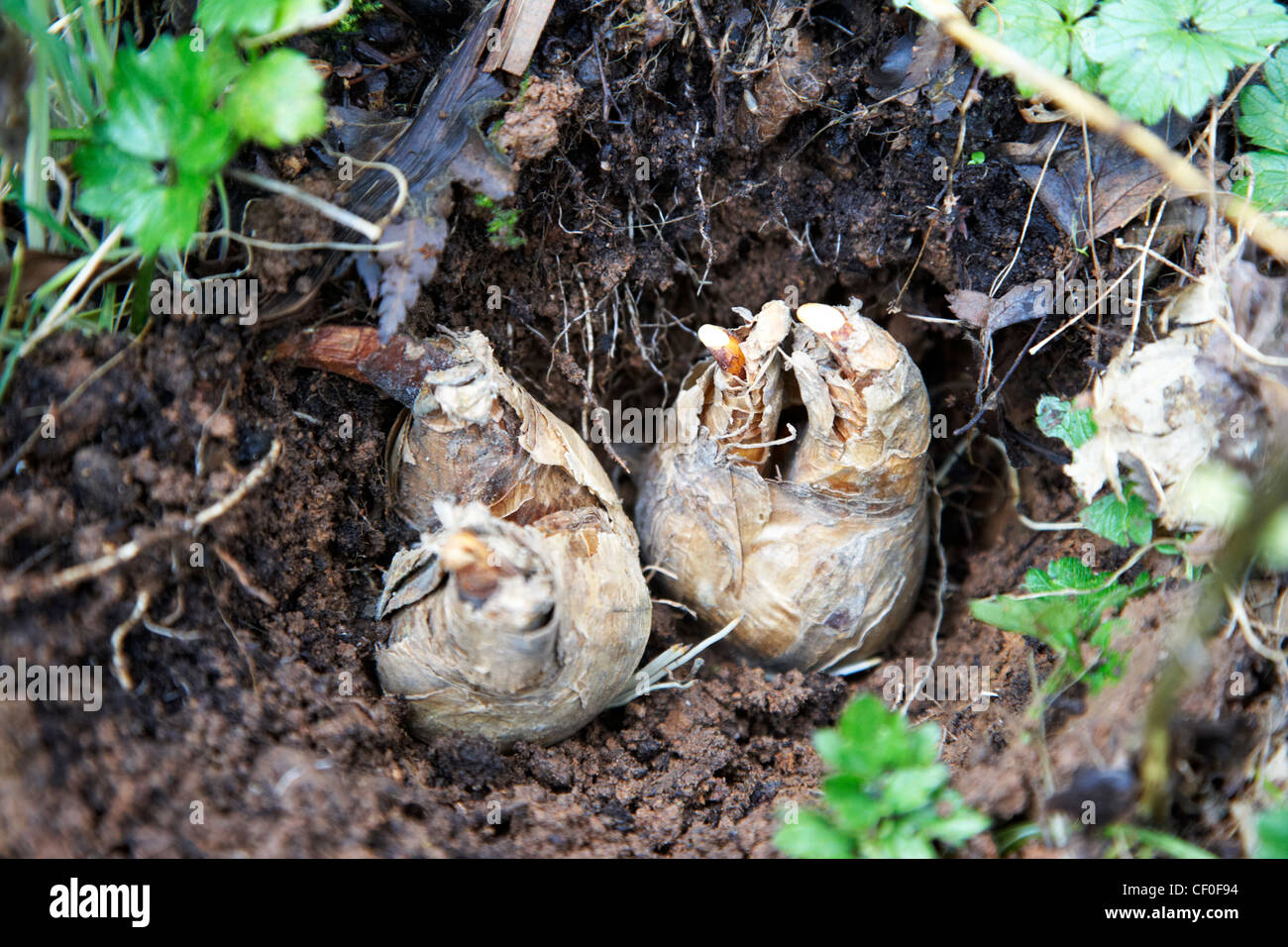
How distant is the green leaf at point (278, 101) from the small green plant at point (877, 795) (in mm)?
1409

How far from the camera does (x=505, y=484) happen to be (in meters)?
1.99

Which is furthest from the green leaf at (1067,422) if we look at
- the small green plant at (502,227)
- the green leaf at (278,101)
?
the green leaf at (278,101)

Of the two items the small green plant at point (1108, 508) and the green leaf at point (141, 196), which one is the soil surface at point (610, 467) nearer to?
the small green plant at point (1108, 508)

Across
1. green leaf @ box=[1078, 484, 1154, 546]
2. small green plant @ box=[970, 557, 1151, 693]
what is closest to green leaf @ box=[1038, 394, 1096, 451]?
green leaf @ box=[1078, 484, 1154, 546]

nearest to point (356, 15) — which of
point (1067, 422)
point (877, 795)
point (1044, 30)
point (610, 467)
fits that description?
point (610, 467)

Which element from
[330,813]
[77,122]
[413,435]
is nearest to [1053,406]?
[413,435]

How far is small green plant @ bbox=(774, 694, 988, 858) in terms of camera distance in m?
1.32

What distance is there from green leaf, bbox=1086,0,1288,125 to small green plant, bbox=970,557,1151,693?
1038 millimetres

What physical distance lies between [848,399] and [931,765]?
96 centimetres

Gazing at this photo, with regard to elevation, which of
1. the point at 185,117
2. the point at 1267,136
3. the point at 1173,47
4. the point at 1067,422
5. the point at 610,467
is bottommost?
the point at 610,467

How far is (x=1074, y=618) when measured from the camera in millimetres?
1774

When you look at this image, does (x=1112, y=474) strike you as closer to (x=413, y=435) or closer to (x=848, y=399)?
(x=848, y=399)

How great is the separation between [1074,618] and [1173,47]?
1273mm

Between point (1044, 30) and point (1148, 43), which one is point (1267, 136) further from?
point (1044, 30)
